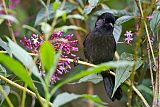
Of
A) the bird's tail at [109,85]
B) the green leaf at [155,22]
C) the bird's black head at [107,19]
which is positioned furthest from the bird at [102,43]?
the green leaf at [155,22]

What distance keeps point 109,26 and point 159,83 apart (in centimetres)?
142

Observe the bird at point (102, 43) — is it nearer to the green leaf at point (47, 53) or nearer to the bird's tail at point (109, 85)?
the bird's tail at point (109, 85)

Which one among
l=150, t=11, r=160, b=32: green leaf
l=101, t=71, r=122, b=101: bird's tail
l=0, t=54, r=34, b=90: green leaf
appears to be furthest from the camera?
l=101, t=71, r=122, b=101: bird's tail

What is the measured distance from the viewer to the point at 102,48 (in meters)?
2.96

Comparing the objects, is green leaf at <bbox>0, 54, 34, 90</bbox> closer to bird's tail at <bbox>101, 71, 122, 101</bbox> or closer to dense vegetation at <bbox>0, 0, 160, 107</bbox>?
dense vegetation at <bbox>0, 0, 160, 107</bbox>

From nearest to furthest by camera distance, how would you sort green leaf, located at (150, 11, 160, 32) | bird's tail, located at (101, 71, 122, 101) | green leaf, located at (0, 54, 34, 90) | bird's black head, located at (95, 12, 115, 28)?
green leaf, located at (0, 54, 34, 90) < green leaf, located at (150, 11, 160, 32) < bird's tail, located at (101, 71, 122, 101) < bird's black head, located at (95, 12, 115, 28)

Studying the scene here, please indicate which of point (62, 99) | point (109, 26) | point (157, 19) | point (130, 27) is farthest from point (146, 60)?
point (62, 99)

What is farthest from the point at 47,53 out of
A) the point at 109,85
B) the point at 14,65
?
the point at 109,85

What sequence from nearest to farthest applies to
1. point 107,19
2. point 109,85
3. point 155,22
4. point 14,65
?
point 14,65
point 155,22
point 109,85
point 107,19

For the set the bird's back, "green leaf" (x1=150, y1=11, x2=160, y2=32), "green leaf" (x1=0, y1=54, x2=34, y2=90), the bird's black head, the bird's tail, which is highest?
"green leaf" (x1=0, y1=54, x2=34, y2=90)

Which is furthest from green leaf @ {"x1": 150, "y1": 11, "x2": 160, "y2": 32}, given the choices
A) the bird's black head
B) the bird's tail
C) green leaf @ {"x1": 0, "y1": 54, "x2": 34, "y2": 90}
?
green leaf @ {"x1": 0, "y1": 54, "x2": 34, "y2": 90}

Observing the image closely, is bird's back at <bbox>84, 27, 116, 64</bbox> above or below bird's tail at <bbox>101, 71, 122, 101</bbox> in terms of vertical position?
above

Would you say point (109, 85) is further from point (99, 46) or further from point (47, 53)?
point (47, 53)

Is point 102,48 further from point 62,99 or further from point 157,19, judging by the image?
point 62,99
